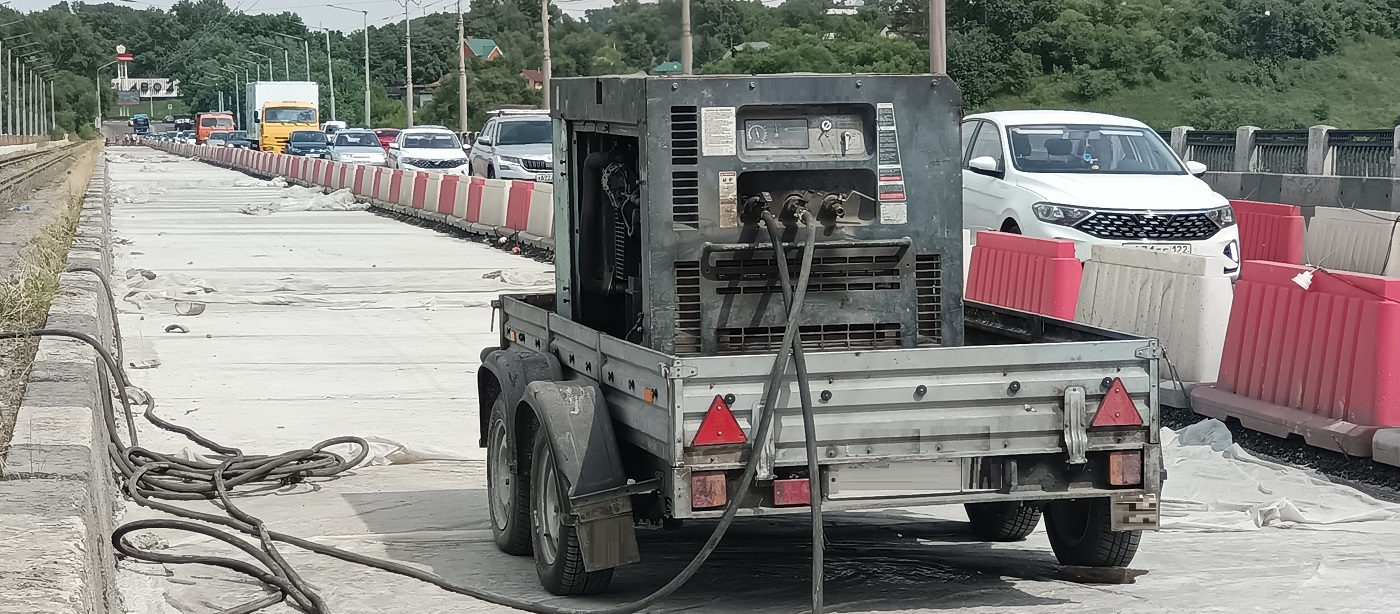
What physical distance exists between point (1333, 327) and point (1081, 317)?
307 cm

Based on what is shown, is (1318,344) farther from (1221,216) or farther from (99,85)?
(99,85)

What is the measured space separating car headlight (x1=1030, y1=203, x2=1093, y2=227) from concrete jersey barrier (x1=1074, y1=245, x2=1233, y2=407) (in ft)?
10.4

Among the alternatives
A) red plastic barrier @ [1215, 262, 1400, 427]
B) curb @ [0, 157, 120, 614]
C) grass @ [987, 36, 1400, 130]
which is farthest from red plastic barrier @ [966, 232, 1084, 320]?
grass @ [987, 36, 1400, 130]

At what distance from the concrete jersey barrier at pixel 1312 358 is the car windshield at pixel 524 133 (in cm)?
2654

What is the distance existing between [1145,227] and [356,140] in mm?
43546

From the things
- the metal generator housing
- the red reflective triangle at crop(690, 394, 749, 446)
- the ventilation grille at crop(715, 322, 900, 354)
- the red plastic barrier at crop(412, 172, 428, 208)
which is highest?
the metal generator housing

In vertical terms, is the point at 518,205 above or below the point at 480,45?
below

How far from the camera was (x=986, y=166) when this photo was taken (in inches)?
619

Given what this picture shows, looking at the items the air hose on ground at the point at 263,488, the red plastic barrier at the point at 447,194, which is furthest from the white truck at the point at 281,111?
the air hose on ground at the point at 263,488

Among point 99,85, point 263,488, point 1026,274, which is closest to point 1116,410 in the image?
point 263,488

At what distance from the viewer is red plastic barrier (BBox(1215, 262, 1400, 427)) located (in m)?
8.44

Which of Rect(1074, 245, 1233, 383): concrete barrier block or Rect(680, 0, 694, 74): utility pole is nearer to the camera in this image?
Rect(1074, 245, 1233, 383): concrete barrier block

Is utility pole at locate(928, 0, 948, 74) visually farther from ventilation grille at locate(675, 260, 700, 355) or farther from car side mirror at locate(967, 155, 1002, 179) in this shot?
ventilation grille at locate(675, 260, 700, 355)

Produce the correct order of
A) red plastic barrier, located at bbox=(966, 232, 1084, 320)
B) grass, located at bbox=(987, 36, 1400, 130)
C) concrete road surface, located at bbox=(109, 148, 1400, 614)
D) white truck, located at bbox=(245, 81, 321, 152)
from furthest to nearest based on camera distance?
white truck, located at bbox=(245, 81, 321, 152) < grass, located at bbox=(987, 36, 1400, 130) < red plastic barrier, located at bbox=(966, 232, 1084, 320) < concrete road surface, located at bbox=(109, 148, 1400, 614)
